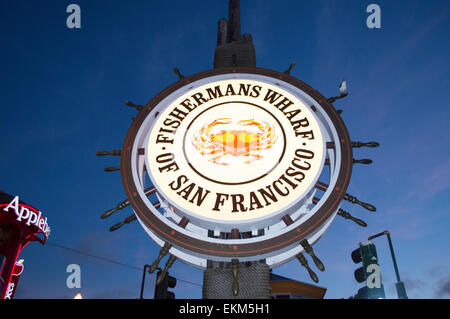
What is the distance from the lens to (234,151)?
2.93 meters

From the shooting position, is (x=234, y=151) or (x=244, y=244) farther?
(x=234, y=151)

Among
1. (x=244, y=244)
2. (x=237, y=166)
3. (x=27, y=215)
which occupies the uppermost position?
(x=27, y=215)

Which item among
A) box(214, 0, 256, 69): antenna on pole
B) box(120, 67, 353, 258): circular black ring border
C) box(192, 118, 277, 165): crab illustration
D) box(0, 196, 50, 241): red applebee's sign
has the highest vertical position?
box(0, 196, 50, 241): red applebee's sign

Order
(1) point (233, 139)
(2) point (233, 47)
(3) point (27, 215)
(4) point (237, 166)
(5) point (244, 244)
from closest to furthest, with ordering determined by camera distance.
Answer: (5) point (244, 244)
(4) point (237, 166)
(1) point (233, 139)
(2) point (233, 47)
(3) point (27, 215)

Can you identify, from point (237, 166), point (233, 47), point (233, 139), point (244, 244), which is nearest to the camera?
point (244, 244)

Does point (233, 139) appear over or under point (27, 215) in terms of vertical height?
under

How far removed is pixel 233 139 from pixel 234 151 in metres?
0.13

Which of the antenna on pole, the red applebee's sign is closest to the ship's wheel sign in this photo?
the antenna on pole

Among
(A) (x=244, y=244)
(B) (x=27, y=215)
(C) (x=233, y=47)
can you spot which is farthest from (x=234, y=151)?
(B) (x=27, y=215)

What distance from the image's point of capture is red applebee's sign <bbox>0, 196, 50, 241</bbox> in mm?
24422

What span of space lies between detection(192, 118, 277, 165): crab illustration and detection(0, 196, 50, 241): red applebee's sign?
25903 millimetres

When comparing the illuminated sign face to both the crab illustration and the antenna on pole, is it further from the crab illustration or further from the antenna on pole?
the antenna on pole

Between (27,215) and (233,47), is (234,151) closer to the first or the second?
(233,47)
